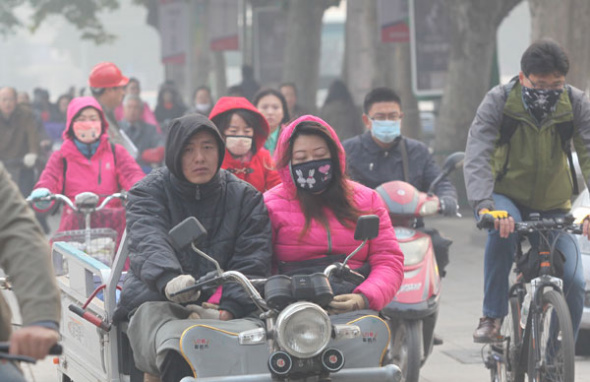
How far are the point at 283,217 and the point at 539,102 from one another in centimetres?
169

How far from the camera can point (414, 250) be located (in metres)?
7.44

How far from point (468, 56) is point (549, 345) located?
1323 centimetres

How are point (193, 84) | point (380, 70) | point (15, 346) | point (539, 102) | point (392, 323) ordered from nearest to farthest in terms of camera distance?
point (15, 346) → point (539, 102) → point (392, 323) → point (380, 70) → point (193, 84)

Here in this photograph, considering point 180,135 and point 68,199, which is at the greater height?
point 180,135

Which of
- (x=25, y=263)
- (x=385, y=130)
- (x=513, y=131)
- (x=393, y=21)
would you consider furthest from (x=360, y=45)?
(x=25, y=263)

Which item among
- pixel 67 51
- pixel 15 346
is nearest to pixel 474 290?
pixel 15 346

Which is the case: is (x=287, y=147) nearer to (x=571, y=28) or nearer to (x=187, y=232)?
(x=187, y=232)

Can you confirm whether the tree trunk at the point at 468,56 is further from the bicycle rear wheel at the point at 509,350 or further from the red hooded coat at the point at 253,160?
the bicycle rear wheel at the point at 509,350

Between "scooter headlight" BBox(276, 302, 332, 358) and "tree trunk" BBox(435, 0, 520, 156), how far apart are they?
14868 millimetres

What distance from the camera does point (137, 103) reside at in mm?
13430

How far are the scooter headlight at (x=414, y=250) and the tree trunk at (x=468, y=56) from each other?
11.7 m

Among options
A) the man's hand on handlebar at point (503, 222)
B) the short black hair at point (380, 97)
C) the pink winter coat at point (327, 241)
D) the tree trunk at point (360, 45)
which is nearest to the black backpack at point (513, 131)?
the man's hand on handlebar at point (503, 222)

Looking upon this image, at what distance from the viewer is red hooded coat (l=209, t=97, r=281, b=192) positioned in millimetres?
7496

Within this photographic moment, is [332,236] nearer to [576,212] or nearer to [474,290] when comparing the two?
[576,212]
